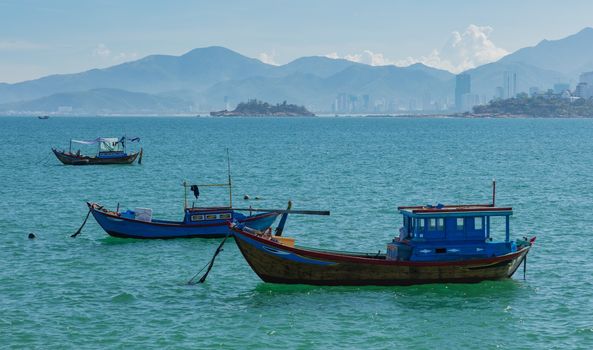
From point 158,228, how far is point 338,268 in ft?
52.5

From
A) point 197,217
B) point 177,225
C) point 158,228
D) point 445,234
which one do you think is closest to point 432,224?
point 445,234

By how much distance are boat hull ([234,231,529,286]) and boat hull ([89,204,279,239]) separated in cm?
1183

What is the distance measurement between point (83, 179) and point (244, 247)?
54146mm

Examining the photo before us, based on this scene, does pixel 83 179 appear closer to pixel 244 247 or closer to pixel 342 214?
pixel 342 214

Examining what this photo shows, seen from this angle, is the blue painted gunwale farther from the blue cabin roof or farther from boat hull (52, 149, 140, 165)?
boat hull (52, 149, 140, 165)

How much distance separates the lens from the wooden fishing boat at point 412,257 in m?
37.1

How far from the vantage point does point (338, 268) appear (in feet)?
122

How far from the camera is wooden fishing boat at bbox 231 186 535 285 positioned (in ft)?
122

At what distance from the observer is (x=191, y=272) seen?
41.5 meters

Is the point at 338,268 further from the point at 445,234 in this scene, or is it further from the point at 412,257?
the point at 445,234

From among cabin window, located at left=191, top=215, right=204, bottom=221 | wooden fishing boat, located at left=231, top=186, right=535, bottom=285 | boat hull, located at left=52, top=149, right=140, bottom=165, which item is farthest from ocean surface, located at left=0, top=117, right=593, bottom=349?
boat hull, located at left=52, top=149, right=140, bottom=165

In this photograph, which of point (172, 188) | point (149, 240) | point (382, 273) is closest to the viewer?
point (382, 273)

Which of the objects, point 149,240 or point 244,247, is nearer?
point 244,247

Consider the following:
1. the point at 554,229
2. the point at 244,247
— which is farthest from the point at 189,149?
the point at 244,247
